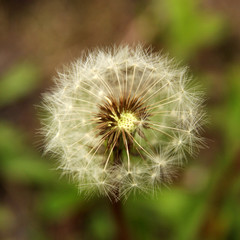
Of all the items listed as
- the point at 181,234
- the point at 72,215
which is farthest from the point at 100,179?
the point at 72,215

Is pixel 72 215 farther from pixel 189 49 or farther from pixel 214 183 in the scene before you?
pixel 189 49

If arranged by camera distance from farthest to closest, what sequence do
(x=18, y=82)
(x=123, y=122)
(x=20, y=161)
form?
1. (x=18, y=82)
2. (x=20, y=161)
3. (x=123, y=122)

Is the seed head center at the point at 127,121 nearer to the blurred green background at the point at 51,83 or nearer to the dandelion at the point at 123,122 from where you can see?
the dandelion at the point at 123,122

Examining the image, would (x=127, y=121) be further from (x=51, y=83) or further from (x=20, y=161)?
(x=51, y=83)

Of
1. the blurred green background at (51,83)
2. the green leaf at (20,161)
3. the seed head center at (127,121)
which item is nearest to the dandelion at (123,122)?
the seed head center at (127,121)

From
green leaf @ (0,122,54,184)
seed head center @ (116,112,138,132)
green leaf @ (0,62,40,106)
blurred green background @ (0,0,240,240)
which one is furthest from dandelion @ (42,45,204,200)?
green leaf @ (0,62,40,106)

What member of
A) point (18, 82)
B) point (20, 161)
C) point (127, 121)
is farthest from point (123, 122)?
A: point (18, 82)

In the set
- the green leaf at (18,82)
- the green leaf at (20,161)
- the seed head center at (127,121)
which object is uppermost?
the green leaf at (18,82)
